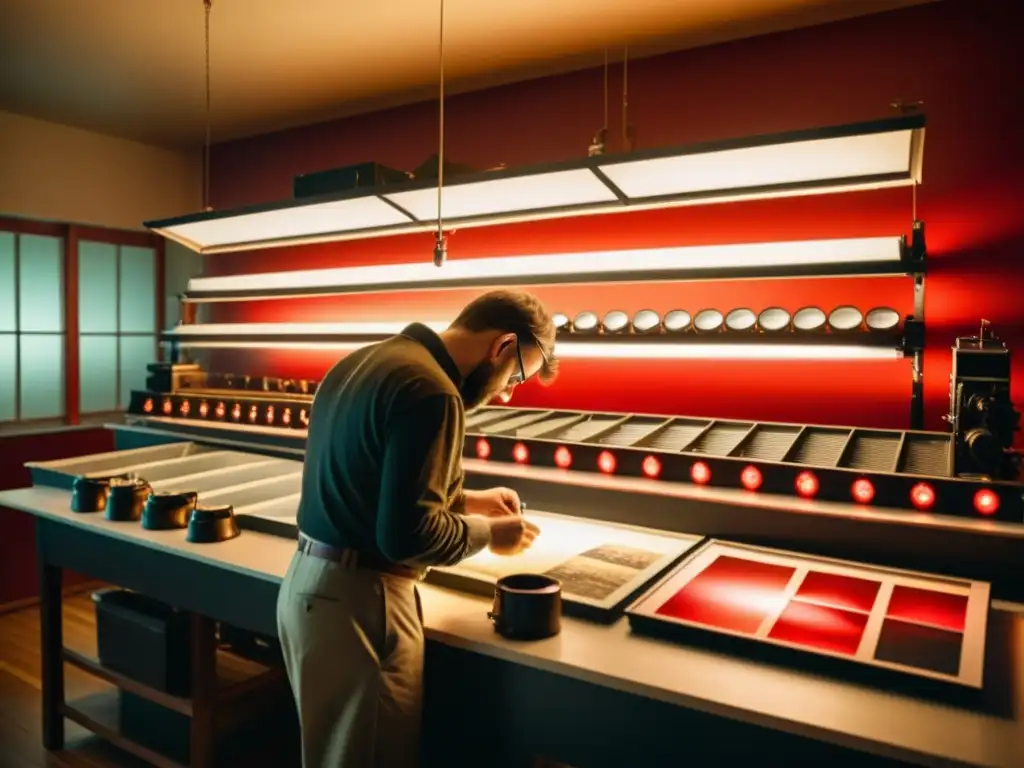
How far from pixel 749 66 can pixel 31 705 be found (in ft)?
13.9

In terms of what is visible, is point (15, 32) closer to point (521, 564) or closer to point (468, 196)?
point (468, 196)

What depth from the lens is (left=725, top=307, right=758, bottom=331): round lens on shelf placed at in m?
2.63

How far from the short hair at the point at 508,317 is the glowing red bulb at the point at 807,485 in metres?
0.90

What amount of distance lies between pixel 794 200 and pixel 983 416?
4.25 feet

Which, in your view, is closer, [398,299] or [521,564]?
[521,564]

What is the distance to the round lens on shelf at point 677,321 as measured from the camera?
2.73 m

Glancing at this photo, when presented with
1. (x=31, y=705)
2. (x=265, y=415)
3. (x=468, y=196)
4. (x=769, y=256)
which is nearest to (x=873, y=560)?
(x=769, y=256)

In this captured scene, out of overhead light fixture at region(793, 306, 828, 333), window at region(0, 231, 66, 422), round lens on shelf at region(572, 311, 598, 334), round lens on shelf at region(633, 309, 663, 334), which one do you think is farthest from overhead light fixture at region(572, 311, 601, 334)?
window at region(0, 231, 66, 422)

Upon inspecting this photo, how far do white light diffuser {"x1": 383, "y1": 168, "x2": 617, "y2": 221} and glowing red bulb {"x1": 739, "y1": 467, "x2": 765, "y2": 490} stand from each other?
1.03 meters

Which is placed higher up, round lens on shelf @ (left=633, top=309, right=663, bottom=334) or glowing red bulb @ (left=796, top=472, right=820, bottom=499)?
round lens on shelf @ (left=633, top=309, right=663, bottom=334)

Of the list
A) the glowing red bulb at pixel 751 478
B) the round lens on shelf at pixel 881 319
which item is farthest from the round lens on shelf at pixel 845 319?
the glowing red bulb at pixel 751 478

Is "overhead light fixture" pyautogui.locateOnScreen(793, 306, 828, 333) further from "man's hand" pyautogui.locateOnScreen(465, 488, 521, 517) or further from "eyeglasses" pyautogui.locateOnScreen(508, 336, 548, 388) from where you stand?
"man's hand" pyautogui.locateOnScreen(465, 488, 521, 517)

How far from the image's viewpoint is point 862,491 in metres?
2.11

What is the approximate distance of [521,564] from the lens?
205 cm
